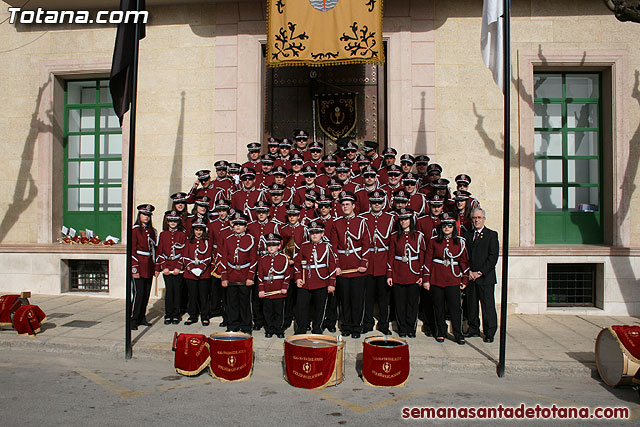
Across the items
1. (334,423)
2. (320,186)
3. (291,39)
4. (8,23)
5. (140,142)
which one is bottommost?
(334,423)

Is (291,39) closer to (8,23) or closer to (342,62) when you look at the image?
(342,62)

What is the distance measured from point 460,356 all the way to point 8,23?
42.4 feet

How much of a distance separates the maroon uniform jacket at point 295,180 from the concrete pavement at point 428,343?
2858mm

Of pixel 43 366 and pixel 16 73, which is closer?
pixel 43 366

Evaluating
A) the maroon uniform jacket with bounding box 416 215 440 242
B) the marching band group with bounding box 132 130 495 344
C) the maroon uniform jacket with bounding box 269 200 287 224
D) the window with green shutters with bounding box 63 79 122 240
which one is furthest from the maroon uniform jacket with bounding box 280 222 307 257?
the window with green shutters with bounding box 63 79 122 240

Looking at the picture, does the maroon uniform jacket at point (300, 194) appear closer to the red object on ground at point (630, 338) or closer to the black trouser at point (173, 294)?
the black trouser at point (173, 294)

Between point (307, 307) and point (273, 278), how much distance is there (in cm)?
70

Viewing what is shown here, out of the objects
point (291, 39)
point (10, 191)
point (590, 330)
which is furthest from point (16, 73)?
point (590, 330)

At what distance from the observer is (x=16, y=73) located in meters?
12.4

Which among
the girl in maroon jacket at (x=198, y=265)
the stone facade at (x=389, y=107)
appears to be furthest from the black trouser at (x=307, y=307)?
the stone facade at (x=389, y=107)

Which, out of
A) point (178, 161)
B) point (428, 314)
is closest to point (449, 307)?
point (428, 314)

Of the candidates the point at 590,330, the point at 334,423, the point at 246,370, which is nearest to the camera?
the point at 334,423

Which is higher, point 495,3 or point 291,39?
point 291,39

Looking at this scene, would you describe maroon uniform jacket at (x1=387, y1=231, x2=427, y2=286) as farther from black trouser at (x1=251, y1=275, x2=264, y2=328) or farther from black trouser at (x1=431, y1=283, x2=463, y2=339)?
black trouser at (x1=251, y1=275, x2=264, y2=328)
